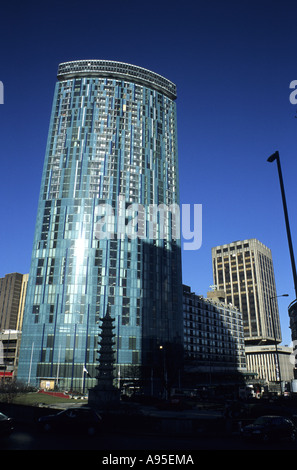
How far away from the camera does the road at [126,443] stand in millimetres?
16984

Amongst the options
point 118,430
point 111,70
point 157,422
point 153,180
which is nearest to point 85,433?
point 118,430

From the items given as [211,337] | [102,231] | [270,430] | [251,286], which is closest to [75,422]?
[270,430]

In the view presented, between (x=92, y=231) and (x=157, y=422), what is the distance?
7695 cm

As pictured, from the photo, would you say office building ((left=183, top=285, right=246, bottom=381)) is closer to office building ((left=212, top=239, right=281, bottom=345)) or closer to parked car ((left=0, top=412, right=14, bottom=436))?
office building ((left=212, top=239, right=281, bottom=345))

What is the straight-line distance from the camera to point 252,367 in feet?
544

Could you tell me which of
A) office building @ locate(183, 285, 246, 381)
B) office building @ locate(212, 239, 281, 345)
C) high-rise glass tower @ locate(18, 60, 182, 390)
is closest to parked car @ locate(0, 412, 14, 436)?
high-rise glass tower @ locate(18, 60, 182, 390)

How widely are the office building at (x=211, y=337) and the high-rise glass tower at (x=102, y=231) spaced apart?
65.5 feet

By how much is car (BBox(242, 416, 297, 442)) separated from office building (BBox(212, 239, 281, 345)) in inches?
6472

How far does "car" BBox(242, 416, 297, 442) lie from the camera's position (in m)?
20.0

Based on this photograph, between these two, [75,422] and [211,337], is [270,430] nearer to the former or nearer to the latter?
[75,422]

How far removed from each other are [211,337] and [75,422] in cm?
11229

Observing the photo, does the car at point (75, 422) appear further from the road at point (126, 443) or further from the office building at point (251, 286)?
the office building at point (251, 286)

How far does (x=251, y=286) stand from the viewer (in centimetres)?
18625
